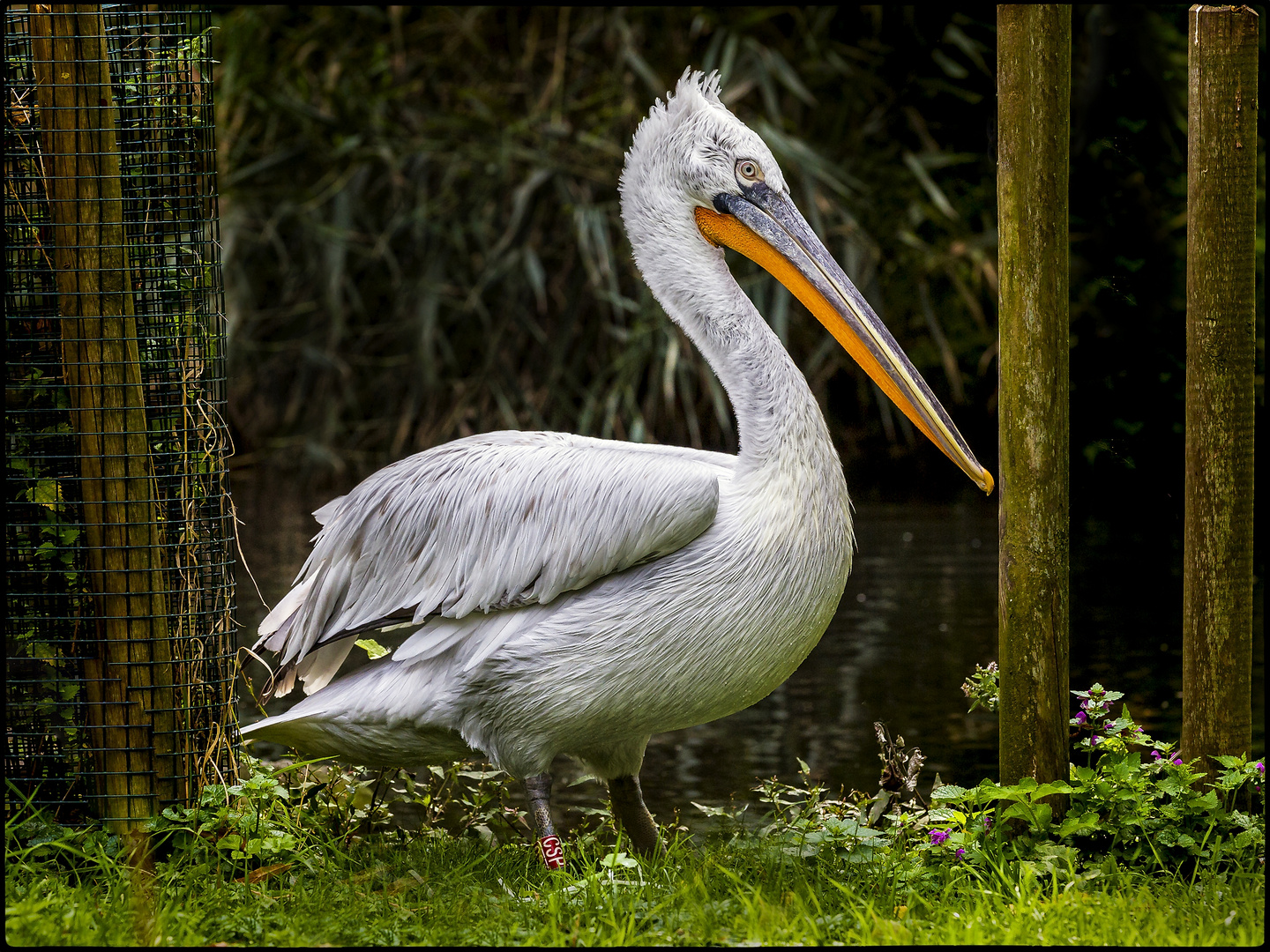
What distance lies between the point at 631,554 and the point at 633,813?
75 centimetres

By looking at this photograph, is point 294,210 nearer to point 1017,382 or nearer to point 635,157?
point 635,157

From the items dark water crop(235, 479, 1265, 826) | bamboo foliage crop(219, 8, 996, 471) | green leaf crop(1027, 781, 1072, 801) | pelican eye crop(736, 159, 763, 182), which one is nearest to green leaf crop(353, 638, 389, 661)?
dark water crop(235, 479, 1265, 826)

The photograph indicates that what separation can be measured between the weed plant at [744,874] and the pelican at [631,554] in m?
0.27

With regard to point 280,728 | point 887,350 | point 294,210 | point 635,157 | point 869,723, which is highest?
point 294,210

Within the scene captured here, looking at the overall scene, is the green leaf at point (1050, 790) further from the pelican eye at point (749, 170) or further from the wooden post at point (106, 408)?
the wooden post at point (106, 408)

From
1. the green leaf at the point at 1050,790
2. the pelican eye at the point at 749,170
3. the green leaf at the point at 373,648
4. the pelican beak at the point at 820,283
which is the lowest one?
the green leaf at the point at 1050,790

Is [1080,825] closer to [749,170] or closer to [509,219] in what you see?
[749,170]

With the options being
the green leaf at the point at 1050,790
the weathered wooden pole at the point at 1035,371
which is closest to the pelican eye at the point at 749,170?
the weathered wooden pole at the point at 1035,371

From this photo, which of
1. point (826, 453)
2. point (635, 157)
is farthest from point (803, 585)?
point (635, 157)

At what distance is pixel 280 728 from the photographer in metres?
3.54

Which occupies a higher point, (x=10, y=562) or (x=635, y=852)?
(x=10, y=562)

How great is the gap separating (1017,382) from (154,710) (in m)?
2.09

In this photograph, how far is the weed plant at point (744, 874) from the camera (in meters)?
2.66

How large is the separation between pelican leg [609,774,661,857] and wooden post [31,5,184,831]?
1.07m
